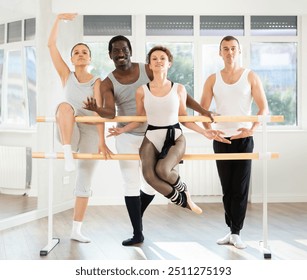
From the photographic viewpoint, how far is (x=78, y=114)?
3652 mm

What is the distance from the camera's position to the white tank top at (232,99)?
3.53 metres

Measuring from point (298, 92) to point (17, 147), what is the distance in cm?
330

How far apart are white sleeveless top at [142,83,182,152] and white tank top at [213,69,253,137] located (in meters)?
0.46

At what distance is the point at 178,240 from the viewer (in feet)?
12.8

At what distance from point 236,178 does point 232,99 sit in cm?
57

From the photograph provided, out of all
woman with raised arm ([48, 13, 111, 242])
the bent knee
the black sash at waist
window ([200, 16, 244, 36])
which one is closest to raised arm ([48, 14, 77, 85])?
woman with raised arm ([48, 13, 111, 242])

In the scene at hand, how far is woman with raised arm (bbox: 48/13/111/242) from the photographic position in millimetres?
3424

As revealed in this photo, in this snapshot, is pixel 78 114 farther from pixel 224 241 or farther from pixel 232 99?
pixel 224 241

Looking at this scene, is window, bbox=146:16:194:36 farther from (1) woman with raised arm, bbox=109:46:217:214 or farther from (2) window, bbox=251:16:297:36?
(1) woman with raised arm, bbox=109:46:217:214

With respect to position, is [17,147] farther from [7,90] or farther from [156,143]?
[156,143]

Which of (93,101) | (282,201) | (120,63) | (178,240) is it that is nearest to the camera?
(93,101)

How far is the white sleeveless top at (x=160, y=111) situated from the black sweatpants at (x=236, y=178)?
0.57m

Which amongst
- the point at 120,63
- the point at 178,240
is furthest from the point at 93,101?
the point at 178,240

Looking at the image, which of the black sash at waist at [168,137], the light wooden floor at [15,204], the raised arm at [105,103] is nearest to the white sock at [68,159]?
the raised arm at [105,103]
